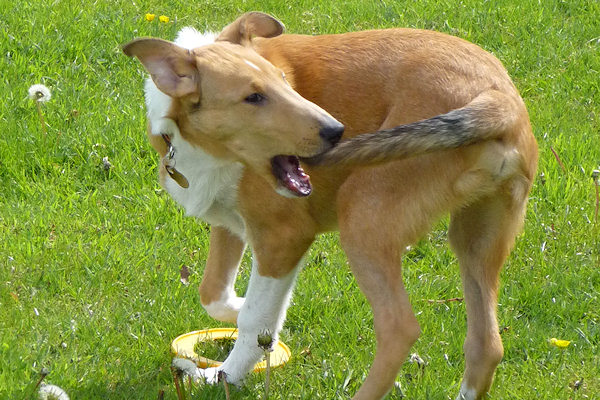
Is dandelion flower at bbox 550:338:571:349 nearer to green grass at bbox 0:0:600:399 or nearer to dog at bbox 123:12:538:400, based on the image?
green grass at bbox 0:0:600:399

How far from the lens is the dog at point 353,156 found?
14.3 feet

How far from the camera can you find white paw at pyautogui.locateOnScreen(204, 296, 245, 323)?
5242mm

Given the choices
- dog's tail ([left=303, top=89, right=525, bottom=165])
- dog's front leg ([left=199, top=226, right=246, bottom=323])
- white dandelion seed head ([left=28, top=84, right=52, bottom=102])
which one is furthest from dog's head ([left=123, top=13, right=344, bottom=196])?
white dandelion seed head ([left=28, top=84, right=52, bottom=102])

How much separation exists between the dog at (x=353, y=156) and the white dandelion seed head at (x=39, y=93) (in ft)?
6.81

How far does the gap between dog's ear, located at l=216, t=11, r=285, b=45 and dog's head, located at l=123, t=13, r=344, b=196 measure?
0.83 ft

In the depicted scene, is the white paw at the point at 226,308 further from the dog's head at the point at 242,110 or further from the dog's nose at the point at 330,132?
the dog's nose at the point at 330,132

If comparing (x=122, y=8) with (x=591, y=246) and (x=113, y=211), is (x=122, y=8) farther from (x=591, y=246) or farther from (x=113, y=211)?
(x=591, y=246)

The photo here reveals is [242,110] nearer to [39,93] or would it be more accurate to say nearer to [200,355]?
[200,355]

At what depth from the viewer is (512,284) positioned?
5.67m

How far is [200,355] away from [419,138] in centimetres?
172

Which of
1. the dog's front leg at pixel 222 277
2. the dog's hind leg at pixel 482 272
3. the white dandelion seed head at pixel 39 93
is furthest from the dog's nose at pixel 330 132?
the white dandelion seed head at pixel 39 93

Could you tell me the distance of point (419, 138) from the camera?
164 inches

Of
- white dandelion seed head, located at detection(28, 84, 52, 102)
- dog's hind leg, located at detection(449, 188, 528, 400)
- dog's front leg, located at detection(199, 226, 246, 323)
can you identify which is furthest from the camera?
white dandelion seed head, located at detection(28, 84, 52, 102)

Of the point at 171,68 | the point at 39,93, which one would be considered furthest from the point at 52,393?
the point at 39,93
